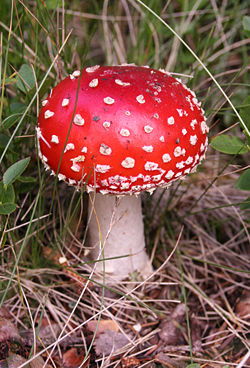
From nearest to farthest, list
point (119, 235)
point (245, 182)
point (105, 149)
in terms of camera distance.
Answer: point (105, 149) < point (245, 182) < point (119, 235)

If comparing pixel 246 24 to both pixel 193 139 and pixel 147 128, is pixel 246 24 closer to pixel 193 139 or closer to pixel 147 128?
pixel 193 139

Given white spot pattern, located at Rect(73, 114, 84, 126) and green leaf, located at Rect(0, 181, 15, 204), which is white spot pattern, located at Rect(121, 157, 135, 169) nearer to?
white spot pattern, located at Rect(73, 114, 84, 126)

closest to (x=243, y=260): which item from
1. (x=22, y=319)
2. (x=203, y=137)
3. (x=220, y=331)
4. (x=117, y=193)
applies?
(x=220, y=331)

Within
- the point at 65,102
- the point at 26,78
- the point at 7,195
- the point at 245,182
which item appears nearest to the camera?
the point at 65,102

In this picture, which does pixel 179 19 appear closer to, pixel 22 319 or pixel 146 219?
pixel 146 219

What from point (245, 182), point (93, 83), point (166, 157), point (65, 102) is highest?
point (93, 83)

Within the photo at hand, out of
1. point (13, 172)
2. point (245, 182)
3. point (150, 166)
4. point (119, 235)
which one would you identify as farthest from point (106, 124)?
point (119, 235)
